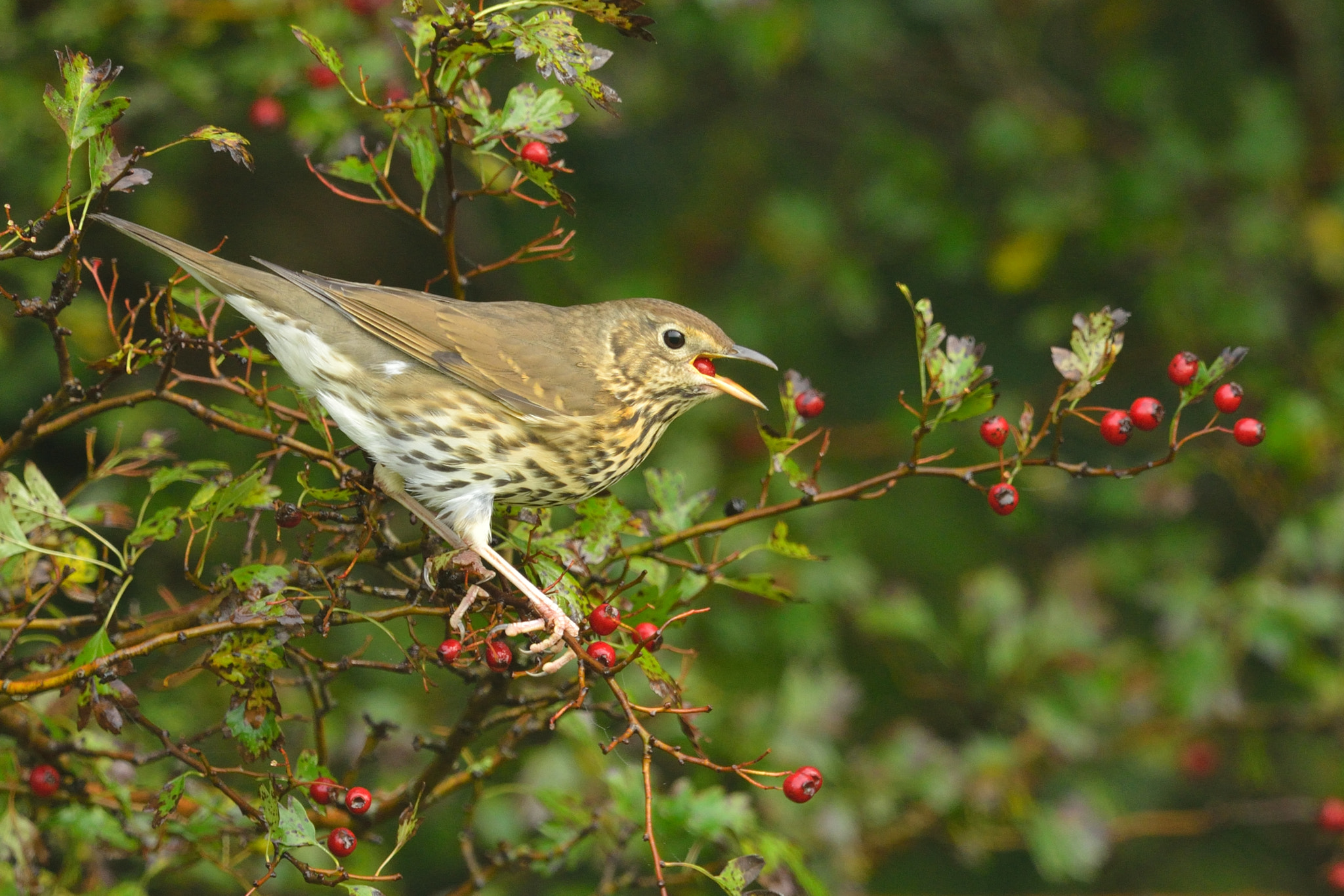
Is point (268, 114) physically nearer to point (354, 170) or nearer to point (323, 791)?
point (354, 170)

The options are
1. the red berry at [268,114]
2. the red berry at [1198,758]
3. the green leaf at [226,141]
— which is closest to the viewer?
the green leaf at [226,141]

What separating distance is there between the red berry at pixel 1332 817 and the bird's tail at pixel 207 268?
2.75 m

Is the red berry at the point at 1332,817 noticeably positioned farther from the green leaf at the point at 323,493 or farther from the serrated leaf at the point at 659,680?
the green leaf at the point at 323,493

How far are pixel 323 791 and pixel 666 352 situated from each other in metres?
1.17

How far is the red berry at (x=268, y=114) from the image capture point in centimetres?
294

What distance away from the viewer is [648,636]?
1.80 meters

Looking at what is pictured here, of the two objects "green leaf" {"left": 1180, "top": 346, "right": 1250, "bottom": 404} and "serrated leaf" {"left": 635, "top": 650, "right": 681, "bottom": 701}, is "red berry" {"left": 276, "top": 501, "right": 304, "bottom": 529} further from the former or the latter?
"green leaf" {"left": 1180, "top": 346, "right": 1250, "bottom": 404}

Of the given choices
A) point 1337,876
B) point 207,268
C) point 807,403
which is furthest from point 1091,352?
point 1337,876

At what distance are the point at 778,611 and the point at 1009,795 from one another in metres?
0.91

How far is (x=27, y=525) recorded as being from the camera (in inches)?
71.1

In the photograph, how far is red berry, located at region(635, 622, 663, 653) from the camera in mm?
1707

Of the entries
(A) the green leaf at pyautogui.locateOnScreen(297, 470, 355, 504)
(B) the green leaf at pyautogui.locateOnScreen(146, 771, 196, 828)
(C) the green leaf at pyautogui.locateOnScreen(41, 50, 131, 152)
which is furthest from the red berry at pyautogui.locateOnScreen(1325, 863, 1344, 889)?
(C) the green leaf at pyautogui.locateOnScreen(41, 50, 131, 152)

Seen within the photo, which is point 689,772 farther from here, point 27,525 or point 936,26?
point 936,26

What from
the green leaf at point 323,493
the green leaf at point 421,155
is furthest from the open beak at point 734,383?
the green leaf at point 323,493
